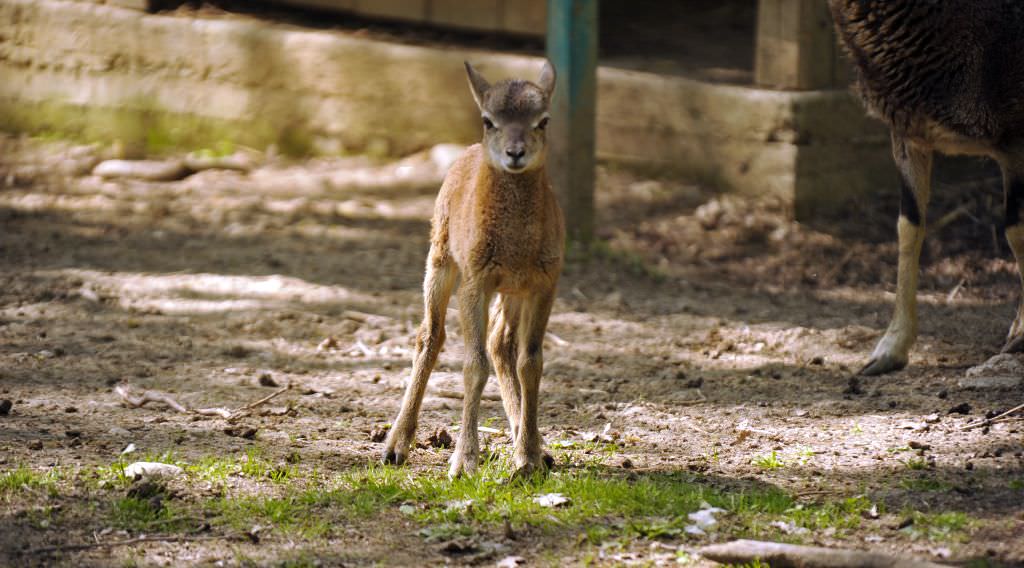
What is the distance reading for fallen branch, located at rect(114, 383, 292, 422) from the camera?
614 cm

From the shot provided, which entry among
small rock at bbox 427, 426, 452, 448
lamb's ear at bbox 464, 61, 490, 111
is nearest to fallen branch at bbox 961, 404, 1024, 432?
small rock at bbox 427, 426, 452, 448

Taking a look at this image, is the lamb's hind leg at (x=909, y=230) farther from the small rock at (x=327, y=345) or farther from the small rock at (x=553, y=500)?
the small rock at (x=327, y=345)

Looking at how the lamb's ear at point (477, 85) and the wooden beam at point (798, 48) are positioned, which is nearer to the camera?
the lamb's ear at point (477, 85)

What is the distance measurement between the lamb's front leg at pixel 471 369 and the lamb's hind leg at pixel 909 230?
8.45 feet

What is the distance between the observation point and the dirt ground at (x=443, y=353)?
484cm

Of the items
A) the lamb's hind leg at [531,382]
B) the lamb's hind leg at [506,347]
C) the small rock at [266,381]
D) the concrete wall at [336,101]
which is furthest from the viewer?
the concrete wall at [336,101]

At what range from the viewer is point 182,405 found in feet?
20.7

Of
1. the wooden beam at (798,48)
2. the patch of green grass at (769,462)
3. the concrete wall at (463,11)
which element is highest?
the concrete wall at (463,11)

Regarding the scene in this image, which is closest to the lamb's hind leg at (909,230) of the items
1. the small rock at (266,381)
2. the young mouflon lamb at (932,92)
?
the young mouflon lamb at (932,92)

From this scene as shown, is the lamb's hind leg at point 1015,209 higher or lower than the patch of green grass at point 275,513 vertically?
higher

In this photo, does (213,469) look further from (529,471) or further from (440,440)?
(529,471)

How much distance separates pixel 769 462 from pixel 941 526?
947 millimetres

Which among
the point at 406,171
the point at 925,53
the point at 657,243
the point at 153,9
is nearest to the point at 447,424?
the point at 925,53

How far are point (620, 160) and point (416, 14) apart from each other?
2.58 meters
